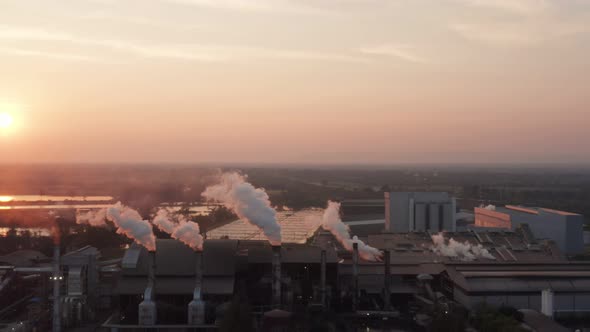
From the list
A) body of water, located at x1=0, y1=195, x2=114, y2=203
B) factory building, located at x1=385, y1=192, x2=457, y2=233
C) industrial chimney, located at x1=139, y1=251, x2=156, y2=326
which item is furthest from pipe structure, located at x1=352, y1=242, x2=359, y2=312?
body of water, located at x1=0, y1=195, x2=114, y2=203

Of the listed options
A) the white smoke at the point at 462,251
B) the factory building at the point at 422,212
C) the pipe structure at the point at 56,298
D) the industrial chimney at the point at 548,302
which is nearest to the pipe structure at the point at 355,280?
the industrial chimney at the point at 548,302

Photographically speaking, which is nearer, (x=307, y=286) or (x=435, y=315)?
(x=435, y=315)

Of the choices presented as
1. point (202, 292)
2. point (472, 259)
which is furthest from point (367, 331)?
point (472, 259)

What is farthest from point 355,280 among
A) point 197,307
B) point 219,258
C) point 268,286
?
point 197,307

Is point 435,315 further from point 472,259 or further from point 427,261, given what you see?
point 472,259

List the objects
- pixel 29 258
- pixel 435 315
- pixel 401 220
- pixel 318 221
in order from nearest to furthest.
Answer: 1. pixel 435 315
2. pixel 29 258
3. pixel 401 220
4. pixel 318 221

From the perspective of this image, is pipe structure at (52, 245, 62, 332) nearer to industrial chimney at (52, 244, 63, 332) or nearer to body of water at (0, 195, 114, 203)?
industrial chimney at (52, 244, 63, 332)

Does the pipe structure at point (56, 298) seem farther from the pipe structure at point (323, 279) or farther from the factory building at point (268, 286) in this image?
the pipe structure at point (323, 279)

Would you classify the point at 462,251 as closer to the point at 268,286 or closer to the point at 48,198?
the point at 268,286
